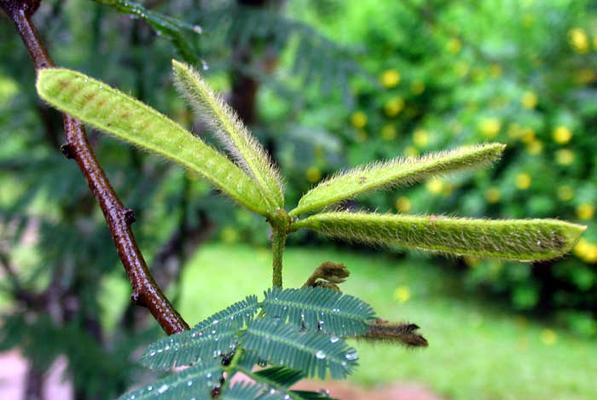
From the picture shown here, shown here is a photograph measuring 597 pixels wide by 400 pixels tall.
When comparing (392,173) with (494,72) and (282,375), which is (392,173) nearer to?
(282,375)

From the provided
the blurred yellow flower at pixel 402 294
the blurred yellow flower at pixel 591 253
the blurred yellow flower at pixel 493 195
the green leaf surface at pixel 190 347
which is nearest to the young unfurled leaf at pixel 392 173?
the green leaf surface at pixel 190 347

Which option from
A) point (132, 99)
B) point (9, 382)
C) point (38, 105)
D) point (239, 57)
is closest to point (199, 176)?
point (132, 99)

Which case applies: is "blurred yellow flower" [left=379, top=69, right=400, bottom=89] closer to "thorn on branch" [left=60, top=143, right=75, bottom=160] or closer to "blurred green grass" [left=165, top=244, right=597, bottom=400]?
"blurred green grass" [left=165, top=244, right=597, bottom=400]

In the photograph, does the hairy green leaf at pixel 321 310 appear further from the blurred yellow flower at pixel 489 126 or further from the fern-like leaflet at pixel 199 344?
the blurred yellow flower at pixel 489 126

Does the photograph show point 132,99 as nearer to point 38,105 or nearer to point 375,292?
point 38,105

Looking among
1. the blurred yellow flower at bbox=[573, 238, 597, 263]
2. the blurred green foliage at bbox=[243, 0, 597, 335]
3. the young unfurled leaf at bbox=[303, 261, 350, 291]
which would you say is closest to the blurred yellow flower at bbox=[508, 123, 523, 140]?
the blurred green foliage at bbox=[243, 0, 597, 335]
